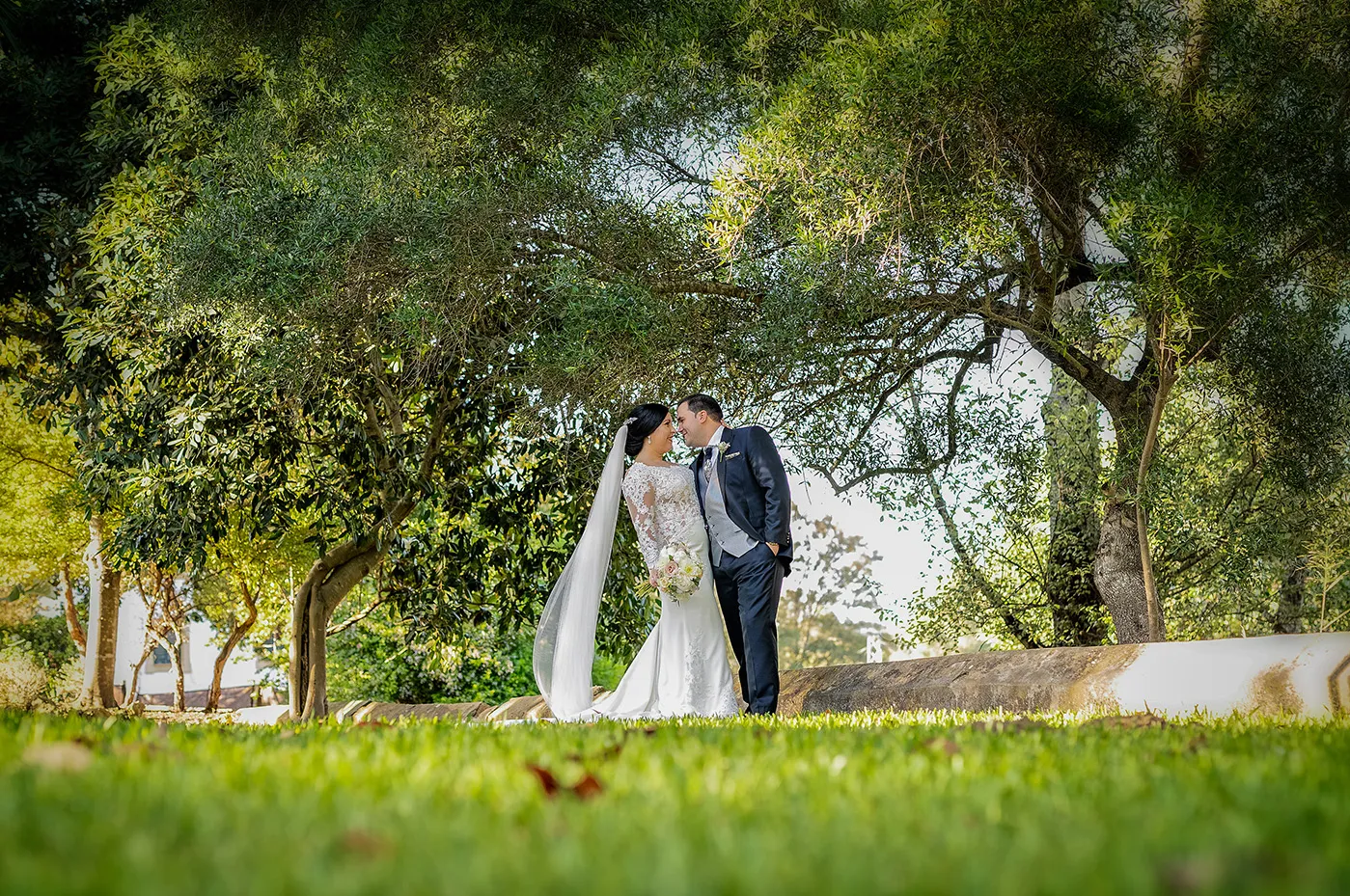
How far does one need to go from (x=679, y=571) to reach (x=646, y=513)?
61 centimetres

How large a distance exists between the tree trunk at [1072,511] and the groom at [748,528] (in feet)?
21.0

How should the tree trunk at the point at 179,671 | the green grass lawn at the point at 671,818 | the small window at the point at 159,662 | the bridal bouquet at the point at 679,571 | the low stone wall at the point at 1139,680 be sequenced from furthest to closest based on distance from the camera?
the small window at the point at 159,662, the tree trunk at the point at 179,671, the bridal bouquet at the point at 679,571, the low stone wall at the point at 1139,680, the green grass lawn at the point at 671,818

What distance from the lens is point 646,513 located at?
9.17 m

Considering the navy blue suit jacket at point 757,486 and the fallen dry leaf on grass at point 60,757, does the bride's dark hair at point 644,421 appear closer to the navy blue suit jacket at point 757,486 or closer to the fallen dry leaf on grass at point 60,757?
the navy blue suit jacket at point 757,486

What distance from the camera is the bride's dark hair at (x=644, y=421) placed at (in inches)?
361

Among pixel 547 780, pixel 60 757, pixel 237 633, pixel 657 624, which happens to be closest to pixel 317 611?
pixel 657 624

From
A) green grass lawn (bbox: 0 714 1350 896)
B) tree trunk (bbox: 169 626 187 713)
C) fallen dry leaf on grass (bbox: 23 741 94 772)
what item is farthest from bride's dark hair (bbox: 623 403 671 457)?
tree trunk (bbox: 169 626 187 713)

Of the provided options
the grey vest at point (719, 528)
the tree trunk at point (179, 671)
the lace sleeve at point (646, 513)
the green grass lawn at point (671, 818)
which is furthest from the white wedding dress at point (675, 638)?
the tree trunk at point (179, 671)

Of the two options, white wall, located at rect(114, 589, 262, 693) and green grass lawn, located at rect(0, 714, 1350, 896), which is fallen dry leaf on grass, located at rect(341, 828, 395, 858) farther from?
Result: white wall, located at rect(114, 589, 262, 693)

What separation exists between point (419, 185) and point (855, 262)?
380 centimetres

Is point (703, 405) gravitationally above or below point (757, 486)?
above

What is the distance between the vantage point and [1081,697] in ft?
25.1

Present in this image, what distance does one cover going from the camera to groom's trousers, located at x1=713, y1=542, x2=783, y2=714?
8273 millimetres

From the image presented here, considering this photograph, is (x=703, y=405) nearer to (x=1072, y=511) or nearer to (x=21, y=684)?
(x=1072, y=511)
